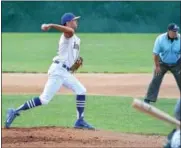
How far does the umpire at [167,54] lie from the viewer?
44.2 feet

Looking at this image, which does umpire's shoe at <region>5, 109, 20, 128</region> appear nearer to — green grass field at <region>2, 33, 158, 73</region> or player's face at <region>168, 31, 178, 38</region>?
player's face at <region>168, 31, 178, 38</region>

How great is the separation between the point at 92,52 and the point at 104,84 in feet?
35.8

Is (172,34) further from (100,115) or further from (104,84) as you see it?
(104,84)

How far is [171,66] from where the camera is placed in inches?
540

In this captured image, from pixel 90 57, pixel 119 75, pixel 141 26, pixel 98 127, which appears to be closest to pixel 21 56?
pixel 90 57

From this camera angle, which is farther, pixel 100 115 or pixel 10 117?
pixel 100 115

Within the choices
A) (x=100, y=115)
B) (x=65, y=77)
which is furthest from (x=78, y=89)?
(x=100, y=115)

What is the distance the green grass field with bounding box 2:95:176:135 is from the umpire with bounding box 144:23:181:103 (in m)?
0.64

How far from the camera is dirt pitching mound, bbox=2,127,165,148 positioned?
30.1ft

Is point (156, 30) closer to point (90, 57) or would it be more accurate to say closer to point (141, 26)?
point (141, 26)

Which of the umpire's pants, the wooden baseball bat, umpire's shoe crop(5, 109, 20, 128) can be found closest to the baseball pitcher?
umpire's shoe crop(5, 109, 20, 128)

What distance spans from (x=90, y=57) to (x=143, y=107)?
20.3 m

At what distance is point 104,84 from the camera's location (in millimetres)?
17812

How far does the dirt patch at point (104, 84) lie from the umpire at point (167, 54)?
2113 millimetres
